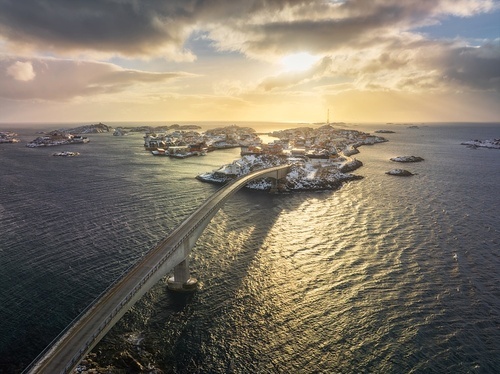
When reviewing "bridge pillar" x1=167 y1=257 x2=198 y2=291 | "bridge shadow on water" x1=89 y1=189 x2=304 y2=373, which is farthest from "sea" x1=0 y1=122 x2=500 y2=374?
"bridge pillar" x1=167 y1=257 x2=198 y2=291

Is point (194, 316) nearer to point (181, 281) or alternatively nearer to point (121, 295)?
point (181, 281)

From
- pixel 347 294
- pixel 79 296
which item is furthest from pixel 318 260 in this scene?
pixel 79 296

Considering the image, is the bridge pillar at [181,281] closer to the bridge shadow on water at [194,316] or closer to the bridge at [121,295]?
the bridge at [121,295]

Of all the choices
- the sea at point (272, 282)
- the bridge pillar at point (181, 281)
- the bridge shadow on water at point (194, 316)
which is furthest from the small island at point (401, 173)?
the bridge pillar at point (181, 281)

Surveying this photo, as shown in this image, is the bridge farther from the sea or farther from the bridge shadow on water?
the sea

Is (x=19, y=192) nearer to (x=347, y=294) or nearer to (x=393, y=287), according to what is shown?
Answer: (x=347, y=294)

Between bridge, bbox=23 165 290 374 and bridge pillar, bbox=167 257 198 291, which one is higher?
bridge, bbox=23 165 290 374
